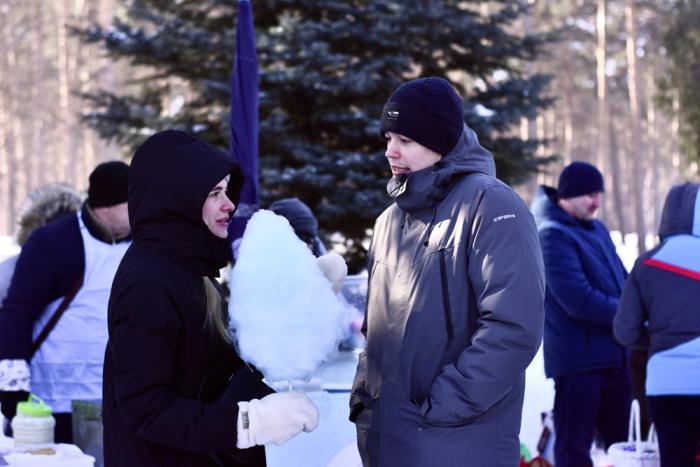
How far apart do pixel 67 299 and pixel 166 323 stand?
2.39 meters

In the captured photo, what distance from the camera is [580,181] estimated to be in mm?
5812

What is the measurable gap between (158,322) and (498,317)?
0.99 metres

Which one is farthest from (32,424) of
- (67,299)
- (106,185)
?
(106,185)

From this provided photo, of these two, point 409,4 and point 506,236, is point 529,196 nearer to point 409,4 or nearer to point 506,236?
point 409,4

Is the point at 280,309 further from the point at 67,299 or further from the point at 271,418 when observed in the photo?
the point at 67,299

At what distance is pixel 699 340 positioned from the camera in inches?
179

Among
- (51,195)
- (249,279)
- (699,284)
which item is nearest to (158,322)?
(249,279)

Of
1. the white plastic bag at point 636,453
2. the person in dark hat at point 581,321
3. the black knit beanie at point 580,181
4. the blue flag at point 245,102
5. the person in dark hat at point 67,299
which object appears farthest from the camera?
the blue flag at point 245,102

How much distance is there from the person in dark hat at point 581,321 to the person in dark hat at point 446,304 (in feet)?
9.53

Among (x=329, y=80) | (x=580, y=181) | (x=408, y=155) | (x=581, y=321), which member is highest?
(x=329, y=80)

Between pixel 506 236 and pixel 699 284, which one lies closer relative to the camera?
pixel 506 236

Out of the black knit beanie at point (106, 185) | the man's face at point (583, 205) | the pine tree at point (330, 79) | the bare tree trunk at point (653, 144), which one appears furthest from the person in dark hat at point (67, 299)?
the bare tree trunk at point (653, 144)

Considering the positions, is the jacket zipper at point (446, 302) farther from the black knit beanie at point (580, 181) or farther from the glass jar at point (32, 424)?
the black knit beanie at point (580, 181)

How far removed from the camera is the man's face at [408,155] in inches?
117
